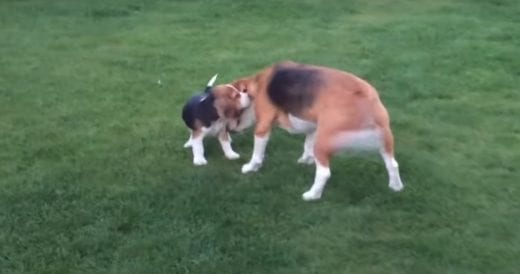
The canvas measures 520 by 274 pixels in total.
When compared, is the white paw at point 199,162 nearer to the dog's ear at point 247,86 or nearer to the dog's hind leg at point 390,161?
the dog's ear at point 247,86

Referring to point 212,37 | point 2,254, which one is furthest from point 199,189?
point 212,37

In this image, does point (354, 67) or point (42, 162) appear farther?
point (354, 67)

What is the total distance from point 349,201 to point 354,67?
260cm

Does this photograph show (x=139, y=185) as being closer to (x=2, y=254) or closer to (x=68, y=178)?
(x=68, y=178)

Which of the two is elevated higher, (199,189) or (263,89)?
(263,89)

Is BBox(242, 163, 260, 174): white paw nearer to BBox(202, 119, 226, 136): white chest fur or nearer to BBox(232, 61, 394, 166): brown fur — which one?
BBox(202, 119, 226, 136): white chest fur

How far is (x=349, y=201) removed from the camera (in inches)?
186

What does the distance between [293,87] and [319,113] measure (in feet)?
0.83

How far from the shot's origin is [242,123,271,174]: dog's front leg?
4980 millimetres

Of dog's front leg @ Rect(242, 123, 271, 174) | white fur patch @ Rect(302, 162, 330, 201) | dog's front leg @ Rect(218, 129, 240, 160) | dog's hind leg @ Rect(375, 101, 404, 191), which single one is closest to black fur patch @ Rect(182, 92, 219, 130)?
dog's front leg @ Rect(218, 129, 240, 160)

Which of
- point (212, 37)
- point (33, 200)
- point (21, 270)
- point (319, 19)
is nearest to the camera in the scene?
point (21, 270)

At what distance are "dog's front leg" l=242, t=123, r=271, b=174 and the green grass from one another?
6cm

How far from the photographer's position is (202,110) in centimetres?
518

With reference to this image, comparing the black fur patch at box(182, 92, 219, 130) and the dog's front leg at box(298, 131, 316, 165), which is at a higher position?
the black fur patch at box(182, 92, 219, 130)
